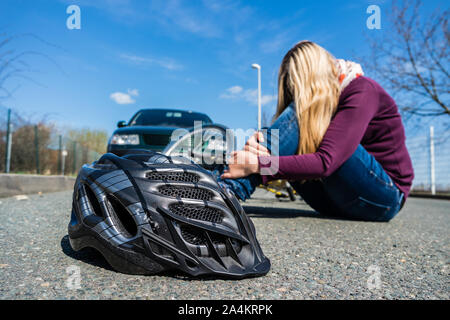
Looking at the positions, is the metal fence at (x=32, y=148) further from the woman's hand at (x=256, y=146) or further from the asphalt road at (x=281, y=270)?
the woman's hand at (x=256, y=146)

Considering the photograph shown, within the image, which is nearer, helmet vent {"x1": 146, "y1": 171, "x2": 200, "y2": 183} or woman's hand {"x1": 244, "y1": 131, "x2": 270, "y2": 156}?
helmet vent {"x1": 146, "y1": 171, "x2": 200, "y2": 183}

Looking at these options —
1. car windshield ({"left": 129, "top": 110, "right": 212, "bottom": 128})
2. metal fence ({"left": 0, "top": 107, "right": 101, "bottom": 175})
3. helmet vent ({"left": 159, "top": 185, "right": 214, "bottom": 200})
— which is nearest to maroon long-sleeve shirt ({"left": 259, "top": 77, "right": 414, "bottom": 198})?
helmet vent ({"left": 159, "top": 185, "right": 214, "bottom": 200})

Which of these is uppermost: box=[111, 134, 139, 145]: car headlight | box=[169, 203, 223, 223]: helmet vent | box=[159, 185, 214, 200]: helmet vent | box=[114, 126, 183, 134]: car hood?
box=[114, 126, 183, 134]: car hood

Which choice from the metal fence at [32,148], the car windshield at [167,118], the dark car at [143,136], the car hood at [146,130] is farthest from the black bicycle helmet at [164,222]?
the metal fence at [32,148]

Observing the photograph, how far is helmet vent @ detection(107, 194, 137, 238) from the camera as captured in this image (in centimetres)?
148

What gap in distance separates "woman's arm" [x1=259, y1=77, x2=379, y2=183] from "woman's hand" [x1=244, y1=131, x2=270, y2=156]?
0.14 ft

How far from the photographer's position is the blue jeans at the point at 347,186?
2318 millimetres

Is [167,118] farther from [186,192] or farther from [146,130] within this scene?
[186,192]

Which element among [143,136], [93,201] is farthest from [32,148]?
[93,201]

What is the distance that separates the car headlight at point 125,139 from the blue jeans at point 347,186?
9.62ft

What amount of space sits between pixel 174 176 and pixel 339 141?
1.39m

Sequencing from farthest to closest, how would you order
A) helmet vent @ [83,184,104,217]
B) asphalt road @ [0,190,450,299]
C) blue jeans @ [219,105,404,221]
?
blue jeans @ [219,105,404,221]
helmet vent @ [83,184,104,217]
asphalt road @ [0,190,450,299]

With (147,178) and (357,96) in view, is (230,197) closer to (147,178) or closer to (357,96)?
(147,178)

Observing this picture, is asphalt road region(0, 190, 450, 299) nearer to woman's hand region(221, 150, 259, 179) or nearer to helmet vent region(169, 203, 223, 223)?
helmet vent region(169, 203, 223, 223)
